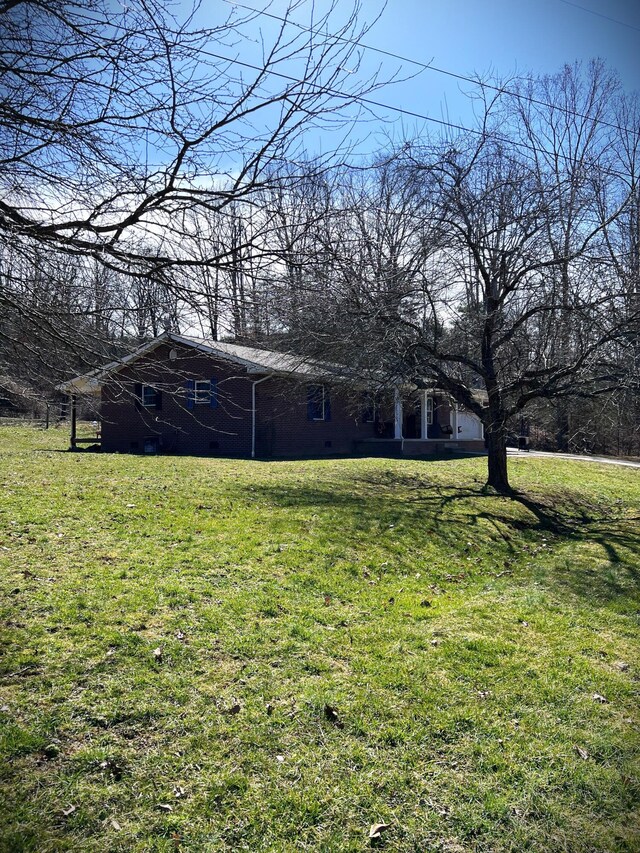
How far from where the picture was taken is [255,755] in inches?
143

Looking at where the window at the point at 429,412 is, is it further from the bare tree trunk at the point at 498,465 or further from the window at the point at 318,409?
the bare tree trunk at the point at 498,465

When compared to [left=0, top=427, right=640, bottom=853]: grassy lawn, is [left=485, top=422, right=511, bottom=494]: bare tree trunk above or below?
above

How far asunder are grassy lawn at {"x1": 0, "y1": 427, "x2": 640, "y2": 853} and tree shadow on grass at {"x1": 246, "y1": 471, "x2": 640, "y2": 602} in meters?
0.13

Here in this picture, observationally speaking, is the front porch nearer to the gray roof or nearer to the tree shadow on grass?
the gray roof

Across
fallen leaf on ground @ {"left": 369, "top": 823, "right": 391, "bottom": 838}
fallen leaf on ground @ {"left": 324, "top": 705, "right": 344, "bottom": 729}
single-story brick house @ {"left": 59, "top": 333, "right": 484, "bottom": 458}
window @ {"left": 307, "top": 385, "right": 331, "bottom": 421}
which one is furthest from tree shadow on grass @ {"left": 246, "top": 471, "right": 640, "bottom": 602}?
window @ {"left": 307, "top": 385, "right": 331, "bottom": 421}

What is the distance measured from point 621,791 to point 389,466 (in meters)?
14.5

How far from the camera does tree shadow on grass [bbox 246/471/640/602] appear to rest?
28.6 ft

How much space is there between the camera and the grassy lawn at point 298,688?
10.4 ft

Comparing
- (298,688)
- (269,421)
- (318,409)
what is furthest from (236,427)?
(298,688)

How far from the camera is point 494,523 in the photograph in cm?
1152

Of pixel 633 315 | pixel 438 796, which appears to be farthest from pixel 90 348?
pixel 633 315

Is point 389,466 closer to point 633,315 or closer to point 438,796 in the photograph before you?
point 633,315

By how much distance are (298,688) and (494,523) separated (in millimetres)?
7849

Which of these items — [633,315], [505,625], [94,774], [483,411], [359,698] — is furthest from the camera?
[483,411]
